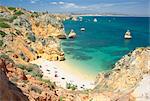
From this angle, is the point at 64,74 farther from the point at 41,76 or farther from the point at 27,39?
the point at 41,76

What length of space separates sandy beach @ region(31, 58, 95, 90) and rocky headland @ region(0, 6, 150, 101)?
124 centimetres

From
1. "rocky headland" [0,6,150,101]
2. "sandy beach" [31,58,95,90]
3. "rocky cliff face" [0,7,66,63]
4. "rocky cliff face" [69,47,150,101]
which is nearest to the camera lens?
"rocky headland" [0,6,150,101]

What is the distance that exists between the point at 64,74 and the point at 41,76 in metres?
9.01

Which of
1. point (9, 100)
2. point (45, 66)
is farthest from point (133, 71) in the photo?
point (45, 66)

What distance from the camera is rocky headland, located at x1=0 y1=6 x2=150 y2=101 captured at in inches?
305

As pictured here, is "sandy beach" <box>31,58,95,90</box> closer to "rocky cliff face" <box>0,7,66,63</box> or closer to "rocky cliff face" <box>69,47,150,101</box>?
"rocky cliff face" <box>0,7,66,63</box>

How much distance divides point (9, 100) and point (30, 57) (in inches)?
865

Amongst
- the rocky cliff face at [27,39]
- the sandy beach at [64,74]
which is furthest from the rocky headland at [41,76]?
the sandy beach at [64,74]

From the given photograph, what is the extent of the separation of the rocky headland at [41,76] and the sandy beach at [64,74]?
124cm

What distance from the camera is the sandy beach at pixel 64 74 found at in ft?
76.9

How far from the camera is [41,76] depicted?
57.4ft

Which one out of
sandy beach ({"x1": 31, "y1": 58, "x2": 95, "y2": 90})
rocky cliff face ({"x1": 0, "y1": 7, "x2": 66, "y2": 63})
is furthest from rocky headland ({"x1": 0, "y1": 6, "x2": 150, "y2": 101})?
sandy beach ({"x1": 31, "y1": 58, "x2": 95, "y2": 90})

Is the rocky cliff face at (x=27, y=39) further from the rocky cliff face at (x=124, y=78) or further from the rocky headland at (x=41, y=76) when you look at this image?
the rocky cliff face at (x=124, y=78)

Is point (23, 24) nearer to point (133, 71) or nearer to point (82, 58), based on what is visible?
point (82, 58)
